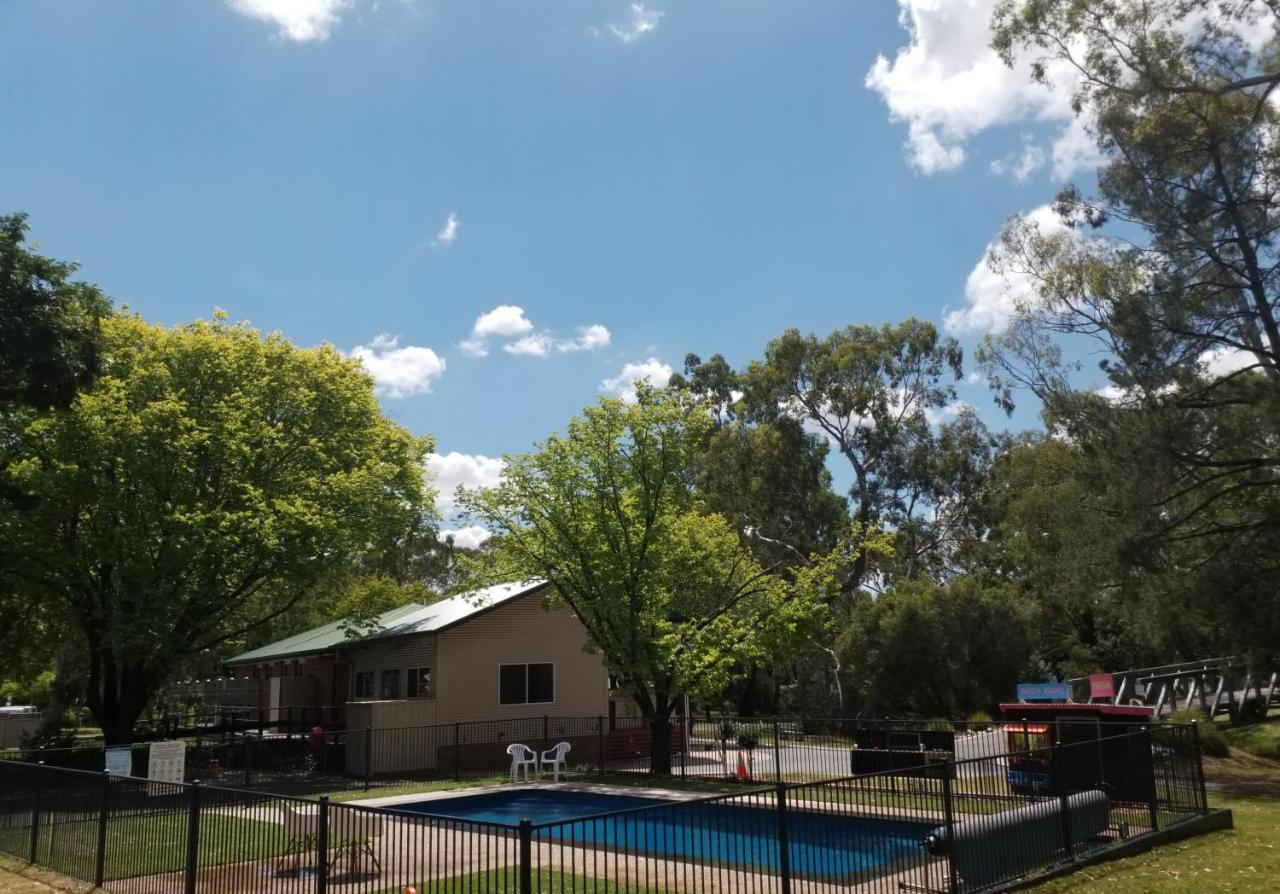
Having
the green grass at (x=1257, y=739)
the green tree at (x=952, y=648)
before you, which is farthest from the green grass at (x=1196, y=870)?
the green tree at (x=952, y=648)

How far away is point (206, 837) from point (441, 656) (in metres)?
16.0

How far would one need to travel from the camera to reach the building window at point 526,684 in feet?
88.5

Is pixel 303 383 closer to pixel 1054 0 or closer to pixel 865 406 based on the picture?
pixel 1054 0

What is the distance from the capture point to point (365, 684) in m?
30.1

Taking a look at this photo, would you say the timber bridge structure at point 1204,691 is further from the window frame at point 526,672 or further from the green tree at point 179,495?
the green tree at point 179,495

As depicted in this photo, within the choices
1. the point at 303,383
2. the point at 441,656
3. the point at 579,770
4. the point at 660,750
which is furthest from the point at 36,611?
the point at 660,750

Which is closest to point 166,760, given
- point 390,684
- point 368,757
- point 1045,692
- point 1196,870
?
point 368,757

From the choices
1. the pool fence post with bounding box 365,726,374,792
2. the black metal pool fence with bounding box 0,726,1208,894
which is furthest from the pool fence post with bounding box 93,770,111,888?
the pool fence post with bounding box 365,726,374,792

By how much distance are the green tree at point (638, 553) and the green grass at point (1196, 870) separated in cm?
1109

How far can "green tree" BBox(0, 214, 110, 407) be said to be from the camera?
18.0m

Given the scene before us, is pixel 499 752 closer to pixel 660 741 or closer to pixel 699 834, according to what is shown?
pixel 660 741

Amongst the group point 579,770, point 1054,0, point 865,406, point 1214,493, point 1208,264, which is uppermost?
point 1054,0

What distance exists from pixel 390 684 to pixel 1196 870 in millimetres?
23166

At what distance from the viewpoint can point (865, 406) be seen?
47.6 meters
